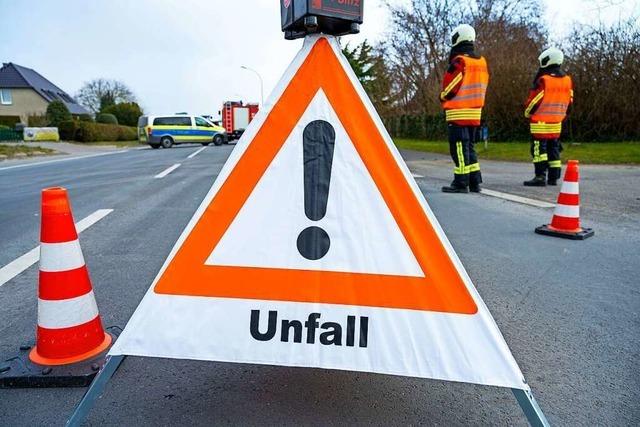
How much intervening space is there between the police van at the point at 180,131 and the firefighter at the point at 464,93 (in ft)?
94.1

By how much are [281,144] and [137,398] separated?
1368 mm

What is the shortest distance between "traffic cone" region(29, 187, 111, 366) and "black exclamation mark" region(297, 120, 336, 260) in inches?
53.9

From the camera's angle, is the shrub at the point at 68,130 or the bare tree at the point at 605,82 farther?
the shrub at the point at 68,130

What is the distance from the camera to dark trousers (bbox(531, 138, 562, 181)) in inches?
327

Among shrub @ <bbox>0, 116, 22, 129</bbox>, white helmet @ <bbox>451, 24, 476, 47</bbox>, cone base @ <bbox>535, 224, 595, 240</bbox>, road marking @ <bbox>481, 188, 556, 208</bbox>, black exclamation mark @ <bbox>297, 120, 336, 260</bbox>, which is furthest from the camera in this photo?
shrub @ <bbox>0, 116, 22, 129</bbox>

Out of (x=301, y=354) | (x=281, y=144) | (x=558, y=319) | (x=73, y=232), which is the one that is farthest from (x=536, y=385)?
(x=73, y=232)

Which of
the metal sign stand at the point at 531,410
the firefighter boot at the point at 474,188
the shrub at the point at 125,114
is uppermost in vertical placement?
the shrub at the point at 125,114

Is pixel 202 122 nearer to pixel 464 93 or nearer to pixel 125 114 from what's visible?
pixel 464 93

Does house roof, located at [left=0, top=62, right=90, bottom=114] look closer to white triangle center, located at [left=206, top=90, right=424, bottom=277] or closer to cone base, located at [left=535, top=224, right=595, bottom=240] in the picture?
cone base, located at [left=535, top=224, right=595, bottom=240]

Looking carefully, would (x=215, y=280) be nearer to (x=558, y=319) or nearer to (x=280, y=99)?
(x=280, y=99)

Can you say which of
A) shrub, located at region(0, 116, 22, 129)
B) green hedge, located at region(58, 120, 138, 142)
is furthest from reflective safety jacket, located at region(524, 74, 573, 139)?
shrub, located at region(0, 116, 22, 129)

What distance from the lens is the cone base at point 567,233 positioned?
4895 mm

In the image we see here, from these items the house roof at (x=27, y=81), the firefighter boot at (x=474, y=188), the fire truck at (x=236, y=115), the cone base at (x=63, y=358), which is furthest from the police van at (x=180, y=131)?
the cone base at (x=63, y=358)

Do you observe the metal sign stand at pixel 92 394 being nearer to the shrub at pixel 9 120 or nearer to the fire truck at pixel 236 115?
the fire truck at pixel 236 115
